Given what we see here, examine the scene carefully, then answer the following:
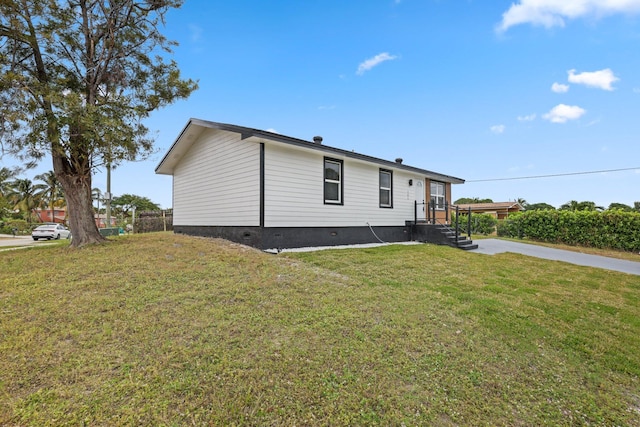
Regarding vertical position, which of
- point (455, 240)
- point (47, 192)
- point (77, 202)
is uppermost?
point (47, 192)

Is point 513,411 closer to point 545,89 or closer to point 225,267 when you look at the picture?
point 225,267

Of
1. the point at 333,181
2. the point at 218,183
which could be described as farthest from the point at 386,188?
the point at 218,183

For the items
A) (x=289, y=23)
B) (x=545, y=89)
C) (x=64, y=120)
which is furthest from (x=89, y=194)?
(x=545, y=89)

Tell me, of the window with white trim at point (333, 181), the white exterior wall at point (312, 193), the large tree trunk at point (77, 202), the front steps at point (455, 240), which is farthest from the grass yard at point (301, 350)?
the front steps at point (455, 240)

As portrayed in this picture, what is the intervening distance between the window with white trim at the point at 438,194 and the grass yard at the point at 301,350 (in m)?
8.78

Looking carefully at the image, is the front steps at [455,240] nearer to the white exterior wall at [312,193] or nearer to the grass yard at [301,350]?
the white exterior wall at [312,193]

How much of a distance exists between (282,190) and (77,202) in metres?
5.78

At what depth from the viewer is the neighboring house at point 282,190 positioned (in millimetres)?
8234

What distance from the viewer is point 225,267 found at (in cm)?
568

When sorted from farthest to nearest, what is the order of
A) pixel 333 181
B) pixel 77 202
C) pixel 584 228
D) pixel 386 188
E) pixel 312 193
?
pixel 584 228
pixel 386 188
pixel 333 181
pixel 312 193
pixel 77 202

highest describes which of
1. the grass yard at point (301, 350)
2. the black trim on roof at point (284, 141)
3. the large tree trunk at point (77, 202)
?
the black trim on roof at point (284, 141)

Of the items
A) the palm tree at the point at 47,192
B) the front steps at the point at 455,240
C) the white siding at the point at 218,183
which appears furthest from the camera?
the palm tree at the point at 47,192

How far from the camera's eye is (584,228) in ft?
44.1

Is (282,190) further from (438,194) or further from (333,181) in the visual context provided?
(438,194)
